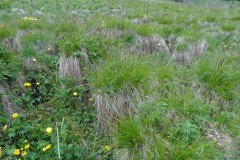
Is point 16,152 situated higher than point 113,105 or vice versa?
point 113,105

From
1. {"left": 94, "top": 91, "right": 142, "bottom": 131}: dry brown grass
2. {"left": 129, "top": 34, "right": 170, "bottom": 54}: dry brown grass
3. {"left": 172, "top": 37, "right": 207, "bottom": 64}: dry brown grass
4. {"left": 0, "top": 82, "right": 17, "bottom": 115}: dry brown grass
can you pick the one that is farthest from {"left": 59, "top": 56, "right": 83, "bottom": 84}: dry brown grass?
{"left": 172, "top": 37, "right": 207, "bottom": 64}: dry brown grass

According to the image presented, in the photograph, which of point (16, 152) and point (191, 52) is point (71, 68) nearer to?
point (16, 152)

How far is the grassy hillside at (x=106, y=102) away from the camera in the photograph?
2191mm

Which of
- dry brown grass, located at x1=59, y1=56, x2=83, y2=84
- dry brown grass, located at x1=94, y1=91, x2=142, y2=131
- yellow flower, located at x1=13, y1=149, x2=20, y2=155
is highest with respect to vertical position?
dry brown grass, located at x1=59, y1=56, x2=83, y2=84

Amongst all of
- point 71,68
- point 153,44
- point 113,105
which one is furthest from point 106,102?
point 153,44

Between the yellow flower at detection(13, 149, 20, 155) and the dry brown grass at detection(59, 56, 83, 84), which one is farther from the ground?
the dry brown grass at detection(59, 56, 83, 84)

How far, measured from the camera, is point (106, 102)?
9.00ft

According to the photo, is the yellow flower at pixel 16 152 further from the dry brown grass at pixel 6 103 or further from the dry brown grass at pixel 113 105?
the dry brown grass at pixel 113 105

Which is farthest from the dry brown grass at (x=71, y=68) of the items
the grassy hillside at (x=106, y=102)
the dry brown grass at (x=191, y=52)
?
the dry brown grass at (x=191, y=52)

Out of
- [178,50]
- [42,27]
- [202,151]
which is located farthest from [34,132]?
[178,50]

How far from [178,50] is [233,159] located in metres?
2.89

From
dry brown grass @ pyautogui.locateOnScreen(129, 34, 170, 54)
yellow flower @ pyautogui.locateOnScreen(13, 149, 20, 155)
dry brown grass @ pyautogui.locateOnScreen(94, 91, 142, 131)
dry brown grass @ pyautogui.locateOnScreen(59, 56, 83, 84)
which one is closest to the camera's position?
yellow flower @ pyautogui.locateOnScreen(13, 149, 20, 155)

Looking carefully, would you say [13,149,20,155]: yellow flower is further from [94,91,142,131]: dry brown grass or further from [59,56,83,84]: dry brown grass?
[59,56,83,84]: dry brown grass

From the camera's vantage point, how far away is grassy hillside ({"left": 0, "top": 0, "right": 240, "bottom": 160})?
7.19ft
